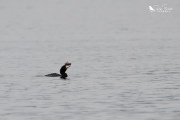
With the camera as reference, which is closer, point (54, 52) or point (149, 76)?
point (149, 76)

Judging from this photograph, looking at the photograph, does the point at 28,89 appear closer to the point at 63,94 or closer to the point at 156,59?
the point at 63,94

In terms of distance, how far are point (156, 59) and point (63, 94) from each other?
16.8 meters

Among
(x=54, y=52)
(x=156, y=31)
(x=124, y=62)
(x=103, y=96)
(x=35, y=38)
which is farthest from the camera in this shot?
(x=156, y=31)

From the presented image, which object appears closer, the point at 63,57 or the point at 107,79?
the point at 107,79

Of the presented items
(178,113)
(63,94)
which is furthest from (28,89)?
(178,113)

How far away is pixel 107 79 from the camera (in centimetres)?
3956

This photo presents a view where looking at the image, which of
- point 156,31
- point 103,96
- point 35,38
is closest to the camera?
point 103,96

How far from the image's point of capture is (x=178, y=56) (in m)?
51.1

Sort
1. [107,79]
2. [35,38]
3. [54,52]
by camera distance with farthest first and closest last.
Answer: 1. [35,38]
2. [54,52]
3. [107,79]

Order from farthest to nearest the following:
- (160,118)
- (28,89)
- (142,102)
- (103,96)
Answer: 1. (28,89)
2. (103,96)
3. (142,102)
4. (160,118)

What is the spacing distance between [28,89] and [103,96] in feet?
15.5

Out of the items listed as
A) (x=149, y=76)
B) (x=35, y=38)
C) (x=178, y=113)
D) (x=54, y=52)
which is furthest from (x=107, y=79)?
(x=35, y=38)

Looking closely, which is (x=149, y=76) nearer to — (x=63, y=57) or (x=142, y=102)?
(x=142, y=102)

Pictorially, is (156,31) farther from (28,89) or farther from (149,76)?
(28,89)
